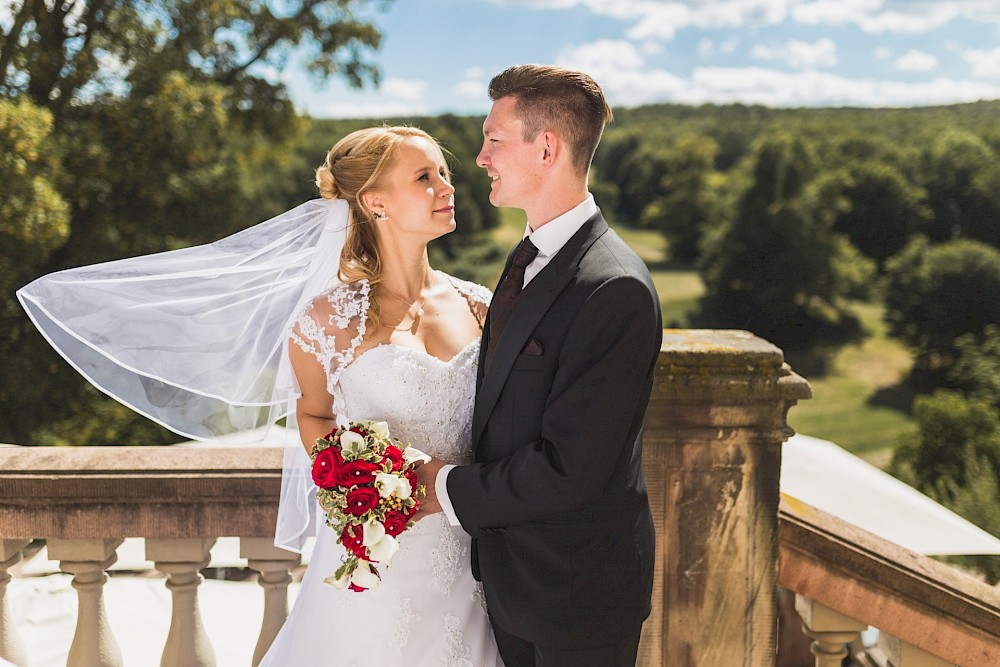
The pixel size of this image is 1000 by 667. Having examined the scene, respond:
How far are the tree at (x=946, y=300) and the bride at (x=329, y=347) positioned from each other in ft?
148

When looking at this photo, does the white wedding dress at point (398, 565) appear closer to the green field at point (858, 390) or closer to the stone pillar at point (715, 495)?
the stone pillar at point (715, 495)

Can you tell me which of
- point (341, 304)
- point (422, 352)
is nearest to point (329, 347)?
point (341, 304)

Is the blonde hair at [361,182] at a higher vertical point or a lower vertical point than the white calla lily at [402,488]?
higher

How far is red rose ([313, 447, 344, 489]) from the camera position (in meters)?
2.24

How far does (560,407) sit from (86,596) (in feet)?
5.73

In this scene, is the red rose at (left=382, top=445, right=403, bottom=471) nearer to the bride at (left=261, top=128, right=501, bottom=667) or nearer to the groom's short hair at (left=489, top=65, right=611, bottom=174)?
the bride at (left=261, top=128, right=501, bottom=667)

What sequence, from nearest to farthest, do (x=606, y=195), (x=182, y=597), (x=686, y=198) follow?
(x=182, y=597) → (x=606, y=195) → (x=686, y=198)

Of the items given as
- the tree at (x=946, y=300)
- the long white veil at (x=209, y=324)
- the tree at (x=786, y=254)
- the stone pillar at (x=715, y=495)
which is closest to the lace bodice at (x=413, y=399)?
the long white veil at (x=209, y=324)

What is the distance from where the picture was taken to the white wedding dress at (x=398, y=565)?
2643 millimetres

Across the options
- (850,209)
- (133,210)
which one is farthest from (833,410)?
(133,210)

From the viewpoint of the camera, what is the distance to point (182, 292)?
2918 mm

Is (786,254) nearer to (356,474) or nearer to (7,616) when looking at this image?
(7,616)

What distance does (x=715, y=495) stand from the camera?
8.91 feet

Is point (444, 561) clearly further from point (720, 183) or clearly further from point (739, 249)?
point (720, 183)
